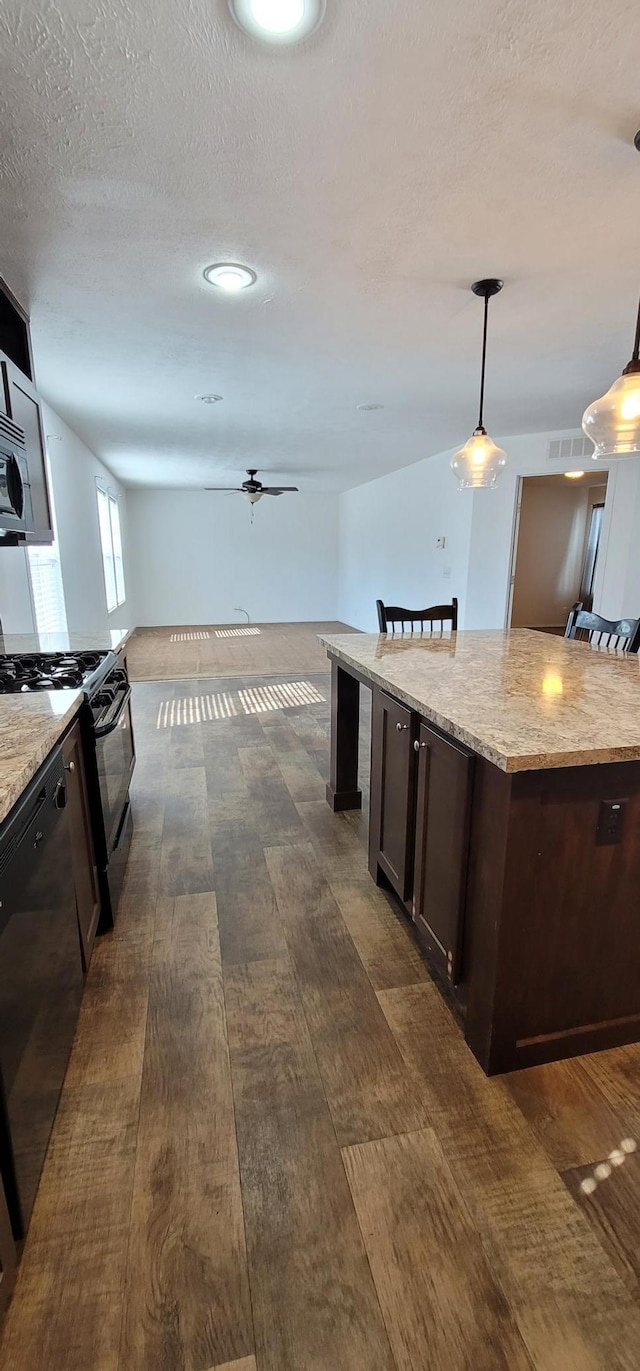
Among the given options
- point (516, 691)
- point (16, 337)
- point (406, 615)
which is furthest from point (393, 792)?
point (16, 337)

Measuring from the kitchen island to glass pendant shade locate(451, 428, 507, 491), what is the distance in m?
1.34

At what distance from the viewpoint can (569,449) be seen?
5043 mm

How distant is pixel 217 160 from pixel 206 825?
2.53m

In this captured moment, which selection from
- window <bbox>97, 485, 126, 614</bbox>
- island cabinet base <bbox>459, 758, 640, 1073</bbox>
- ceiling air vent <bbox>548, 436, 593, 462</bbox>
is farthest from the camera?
window <bbox>97, 485, 126, 614</bbox>

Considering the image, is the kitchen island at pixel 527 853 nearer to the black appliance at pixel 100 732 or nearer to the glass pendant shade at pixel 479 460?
the black appliance at pixel 100 732

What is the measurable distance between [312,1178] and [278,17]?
2435 mm

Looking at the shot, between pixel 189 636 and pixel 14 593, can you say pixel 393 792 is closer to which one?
pixel 14 593

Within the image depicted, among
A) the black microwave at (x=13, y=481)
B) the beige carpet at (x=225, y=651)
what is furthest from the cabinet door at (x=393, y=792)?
the beige carpet at (x=225, y=651)

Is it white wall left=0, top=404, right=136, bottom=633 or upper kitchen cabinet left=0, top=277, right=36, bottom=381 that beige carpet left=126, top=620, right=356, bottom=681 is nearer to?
white wall left=0, top=404, right=136, bottom=633

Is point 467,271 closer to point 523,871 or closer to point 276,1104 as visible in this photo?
point 523,871

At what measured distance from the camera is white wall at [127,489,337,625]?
994 centimetres

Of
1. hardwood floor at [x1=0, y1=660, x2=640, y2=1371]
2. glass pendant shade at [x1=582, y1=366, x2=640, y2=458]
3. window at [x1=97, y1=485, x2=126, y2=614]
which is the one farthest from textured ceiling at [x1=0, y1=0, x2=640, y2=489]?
window at [x1=97, y1=485, x2=126, y2=614]

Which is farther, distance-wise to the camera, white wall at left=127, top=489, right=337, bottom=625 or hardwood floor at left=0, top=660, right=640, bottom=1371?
white wall at left=127, top=489, right=337, bottom=625

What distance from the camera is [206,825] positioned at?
285cm
